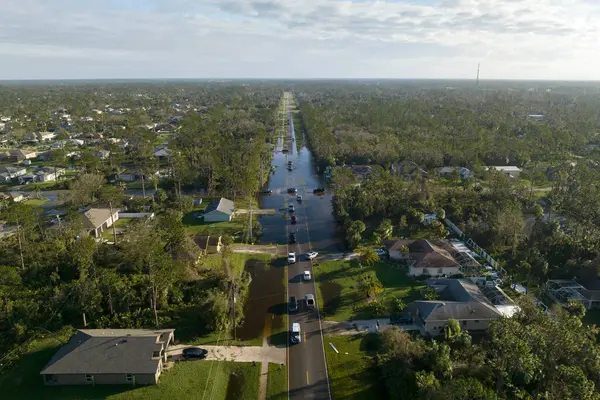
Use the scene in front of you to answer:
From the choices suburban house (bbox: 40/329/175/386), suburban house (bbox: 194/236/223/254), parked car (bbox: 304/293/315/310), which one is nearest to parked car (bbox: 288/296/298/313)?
parked car (bbox: 304/293/315/310)

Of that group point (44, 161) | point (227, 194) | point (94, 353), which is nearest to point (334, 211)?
point (227, 194)

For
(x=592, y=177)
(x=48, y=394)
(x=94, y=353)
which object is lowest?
(x=48, y=394)

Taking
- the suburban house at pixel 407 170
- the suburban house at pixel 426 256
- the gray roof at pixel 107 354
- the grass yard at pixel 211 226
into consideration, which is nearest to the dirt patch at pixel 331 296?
the suburban house at pixel 426 256

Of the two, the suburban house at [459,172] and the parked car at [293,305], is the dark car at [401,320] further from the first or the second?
the suburban house at [459,172]

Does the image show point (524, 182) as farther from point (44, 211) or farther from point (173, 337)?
point (44, 211)

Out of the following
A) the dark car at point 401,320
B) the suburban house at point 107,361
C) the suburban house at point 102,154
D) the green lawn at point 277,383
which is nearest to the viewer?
the green lawn at point 277,383

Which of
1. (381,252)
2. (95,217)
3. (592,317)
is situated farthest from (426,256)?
(95,217)

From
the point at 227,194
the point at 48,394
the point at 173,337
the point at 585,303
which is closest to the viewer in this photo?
the point at 48,394
